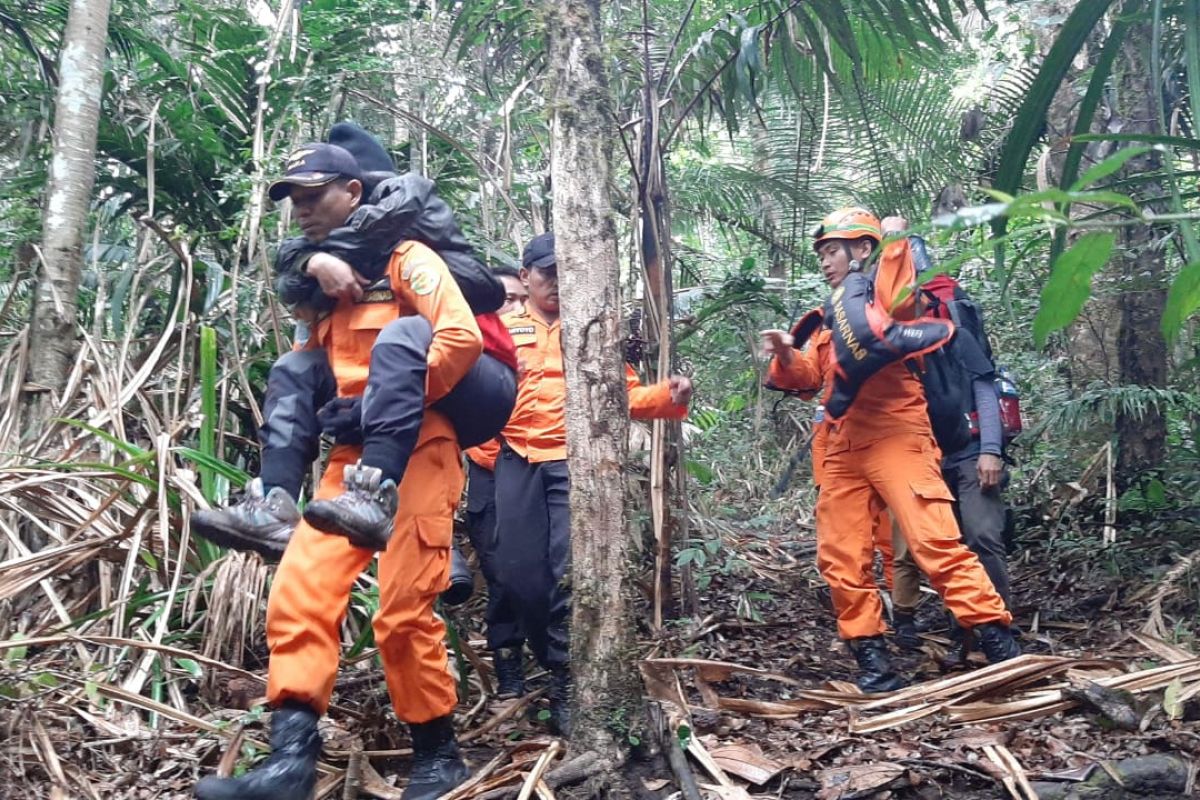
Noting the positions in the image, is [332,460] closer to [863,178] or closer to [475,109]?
[475,109]

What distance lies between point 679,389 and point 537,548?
862 millimetres

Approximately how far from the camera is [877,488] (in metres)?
4.29

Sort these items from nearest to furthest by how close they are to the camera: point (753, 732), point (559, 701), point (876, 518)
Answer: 1. point (753, 732)
2. point (559, 701)
3. point (876, 518)

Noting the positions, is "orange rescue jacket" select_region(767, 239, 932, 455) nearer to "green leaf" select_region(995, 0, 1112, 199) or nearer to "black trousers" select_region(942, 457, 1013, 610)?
"black trousers" select_region(942, 457, 1013, 610)

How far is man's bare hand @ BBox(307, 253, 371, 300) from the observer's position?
2918 mm

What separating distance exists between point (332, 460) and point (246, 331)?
2.24 metres

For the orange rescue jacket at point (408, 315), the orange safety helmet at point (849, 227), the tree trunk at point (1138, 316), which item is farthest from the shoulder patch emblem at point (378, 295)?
the tree trunk at point (1138, 316)

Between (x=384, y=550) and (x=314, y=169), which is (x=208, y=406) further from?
(x=384, y=550)

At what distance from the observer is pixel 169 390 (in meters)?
4.70

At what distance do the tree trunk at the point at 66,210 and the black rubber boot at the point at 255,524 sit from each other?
6.53 feet

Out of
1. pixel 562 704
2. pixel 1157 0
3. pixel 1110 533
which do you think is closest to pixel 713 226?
pixel 1110 533

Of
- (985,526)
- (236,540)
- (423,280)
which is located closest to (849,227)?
(985,526)

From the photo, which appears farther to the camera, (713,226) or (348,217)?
(713,226)

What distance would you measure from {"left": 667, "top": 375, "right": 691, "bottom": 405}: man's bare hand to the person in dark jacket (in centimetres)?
73
